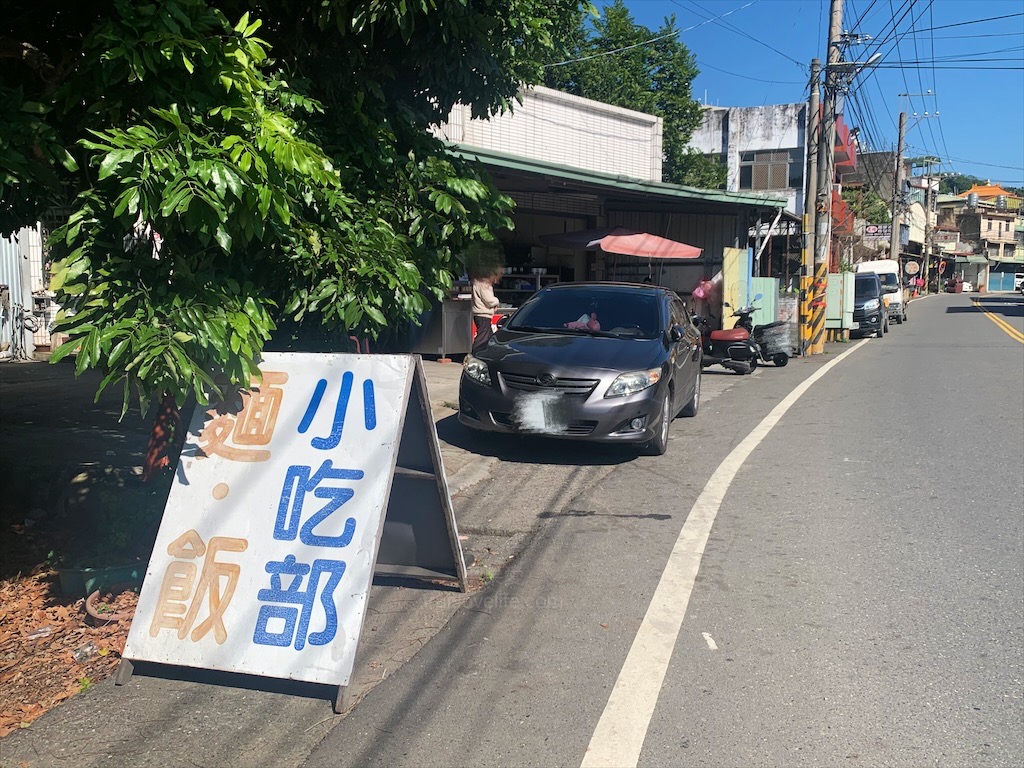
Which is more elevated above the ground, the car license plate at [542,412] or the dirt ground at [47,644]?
the car license plate at [542,412]

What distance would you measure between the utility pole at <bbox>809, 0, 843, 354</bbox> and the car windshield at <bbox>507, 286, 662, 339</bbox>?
39.8 ft

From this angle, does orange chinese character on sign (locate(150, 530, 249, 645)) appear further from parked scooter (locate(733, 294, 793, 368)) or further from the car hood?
parked scooter (locate(733, 294, 793, 368))

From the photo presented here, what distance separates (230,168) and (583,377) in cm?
490

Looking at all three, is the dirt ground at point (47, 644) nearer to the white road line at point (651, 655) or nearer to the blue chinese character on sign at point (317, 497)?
the blue chinese character on sign at point (317, 497)

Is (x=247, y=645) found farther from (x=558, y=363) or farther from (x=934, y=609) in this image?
(x=558, y=363)

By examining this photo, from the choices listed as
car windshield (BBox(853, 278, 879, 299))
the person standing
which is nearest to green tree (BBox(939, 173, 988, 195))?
car windshield (BBox(853, 278, 879, 299))

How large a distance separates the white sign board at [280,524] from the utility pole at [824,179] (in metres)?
17.9

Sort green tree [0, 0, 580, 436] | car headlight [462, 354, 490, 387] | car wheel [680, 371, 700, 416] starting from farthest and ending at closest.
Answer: car wheel [680, 371, 700, 416] → car headlight [462, 354, 490, 387] → green tree [0, 0, 580, 436]

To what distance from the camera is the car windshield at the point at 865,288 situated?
90.8ft

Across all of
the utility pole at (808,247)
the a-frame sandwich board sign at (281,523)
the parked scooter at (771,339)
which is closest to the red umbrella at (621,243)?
the parked scooter at (771,339)

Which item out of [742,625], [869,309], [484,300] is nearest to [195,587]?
[742,625]

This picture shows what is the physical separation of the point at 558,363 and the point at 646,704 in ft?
14.7

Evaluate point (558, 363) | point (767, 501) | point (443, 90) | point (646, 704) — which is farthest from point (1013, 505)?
point (443, 90)

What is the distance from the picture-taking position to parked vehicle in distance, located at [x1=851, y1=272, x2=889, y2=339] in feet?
87.8
